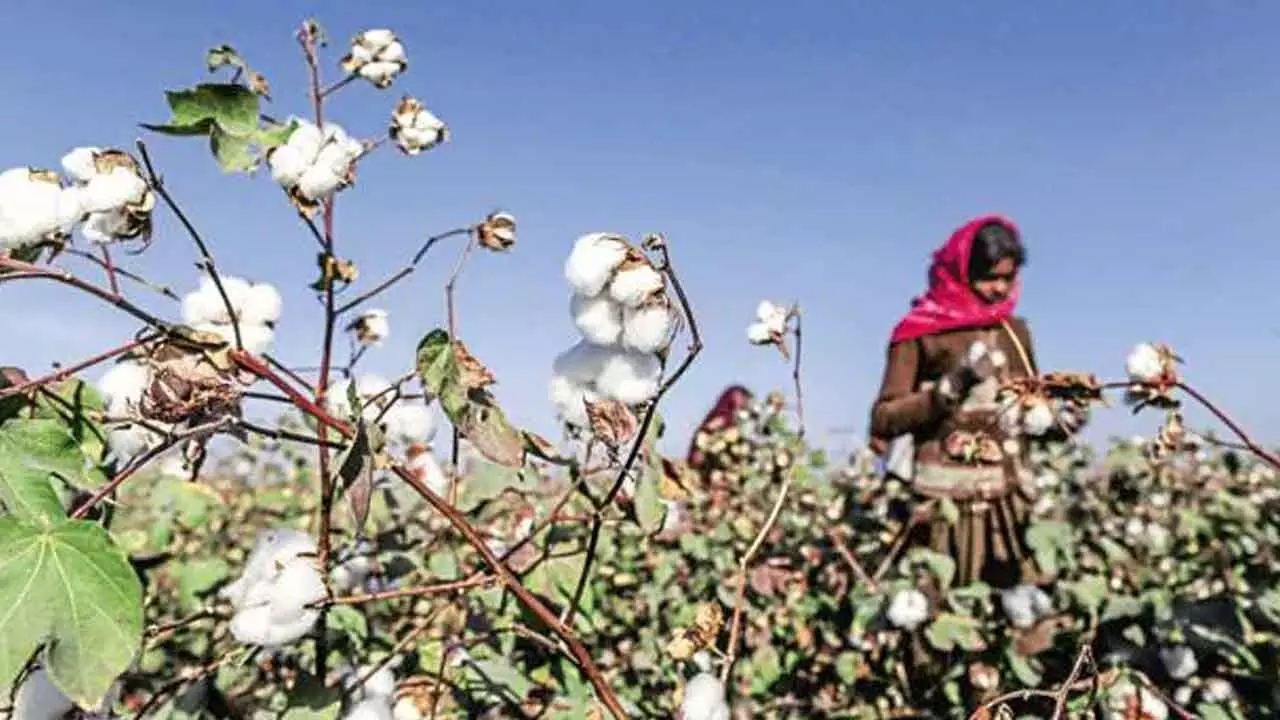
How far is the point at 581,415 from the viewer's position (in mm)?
1067

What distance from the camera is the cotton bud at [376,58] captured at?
5.19 ft

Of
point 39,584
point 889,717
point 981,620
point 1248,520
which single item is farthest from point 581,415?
point 1248,520

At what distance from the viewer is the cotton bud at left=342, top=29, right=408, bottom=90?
1582 millimetres

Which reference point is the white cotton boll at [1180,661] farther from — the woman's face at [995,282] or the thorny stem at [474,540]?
the woman's face at [995,282]

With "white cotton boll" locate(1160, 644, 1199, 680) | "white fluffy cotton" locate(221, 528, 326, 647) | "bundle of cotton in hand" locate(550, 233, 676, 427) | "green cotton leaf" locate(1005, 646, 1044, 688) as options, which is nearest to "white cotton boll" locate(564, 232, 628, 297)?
"bundle of cotton in hand" locate(550, 233, 676, 427)

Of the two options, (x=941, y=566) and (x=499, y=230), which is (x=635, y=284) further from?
(x=941, y=566)

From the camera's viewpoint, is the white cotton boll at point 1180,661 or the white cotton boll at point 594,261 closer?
the white cotton boll at point 594,261

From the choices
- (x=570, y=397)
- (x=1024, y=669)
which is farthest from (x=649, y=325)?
(x=1024, y=669)

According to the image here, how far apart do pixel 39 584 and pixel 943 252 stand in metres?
3.39

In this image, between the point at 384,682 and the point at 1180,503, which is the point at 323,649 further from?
the point at 1180,503

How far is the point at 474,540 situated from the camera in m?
1.03

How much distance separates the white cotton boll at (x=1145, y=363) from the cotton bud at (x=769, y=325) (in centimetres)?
50

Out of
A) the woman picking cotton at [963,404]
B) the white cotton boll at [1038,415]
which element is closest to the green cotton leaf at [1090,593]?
the woman picking cotton at [963,404]

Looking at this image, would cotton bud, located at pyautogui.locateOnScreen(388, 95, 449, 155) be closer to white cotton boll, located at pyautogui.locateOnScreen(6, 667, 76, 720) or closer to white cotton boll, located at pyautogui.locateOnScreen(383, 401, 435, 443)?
white cotton boll, located at pyautogui.locateOnScreen(383, 401, 435, 443)
